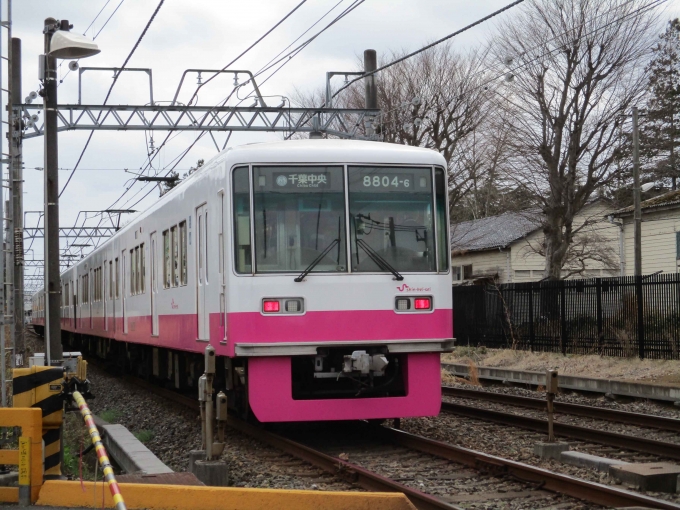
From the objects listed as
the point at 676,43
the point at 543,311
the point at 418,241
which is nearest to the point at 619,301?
the point at 543,311

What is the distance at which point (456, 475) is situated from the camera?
25.7ft

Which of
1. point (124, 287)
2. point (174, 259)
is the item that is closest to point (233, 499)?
point (174, 259)

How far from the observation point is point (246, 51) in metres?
16.0

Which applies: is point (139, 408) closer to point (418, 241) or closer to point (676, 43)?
point (418, 241)

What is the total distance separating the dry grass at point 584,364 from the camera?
15930 millimetres

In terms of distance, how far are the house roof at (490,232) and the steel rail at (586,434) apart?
90.6 ft

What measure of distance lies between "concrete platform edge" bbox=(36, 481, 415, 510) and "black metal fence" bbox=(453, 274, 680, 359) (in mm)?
11864

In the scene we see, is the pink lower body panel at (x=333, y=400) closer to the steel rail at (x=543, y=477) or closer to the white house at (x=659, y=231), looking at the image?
the steel rail at (x=543, y=477)

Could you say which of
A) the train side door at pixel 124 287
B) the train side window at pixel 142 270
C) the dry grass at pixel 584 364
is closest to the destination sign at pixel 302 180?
the train side window at pixel 142 270

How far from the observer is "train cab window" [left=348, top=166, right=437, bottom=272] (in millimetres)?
9352

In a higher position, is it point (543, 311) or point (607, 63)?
point (607, 63)

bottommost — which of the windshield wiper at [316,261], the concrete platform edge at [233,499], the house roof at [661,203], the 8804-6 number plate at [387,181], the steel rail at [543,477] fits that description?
the steel rail at [543,477]

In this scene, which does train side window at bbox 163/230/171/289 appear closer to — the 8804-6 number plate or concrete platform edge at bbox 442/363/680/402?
the 8804-6 number plate

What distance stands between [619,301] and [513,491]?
12.0m
